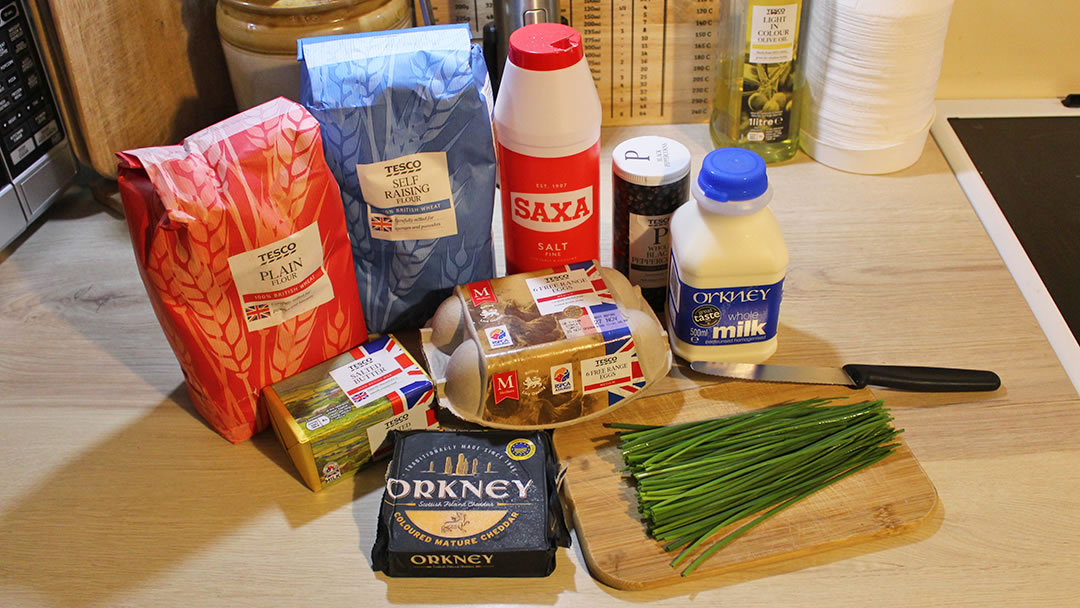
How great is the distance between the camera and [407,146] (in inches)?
35.9

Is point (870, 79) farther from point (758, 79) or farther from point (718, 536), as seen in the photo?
point (718, 536)

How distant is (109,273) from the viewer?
3.78ft

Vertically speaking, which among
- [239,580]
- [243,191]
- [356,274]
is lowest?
[239,580]

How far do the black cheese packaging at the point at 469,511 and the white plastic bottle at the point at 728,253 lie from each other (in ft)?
0.70

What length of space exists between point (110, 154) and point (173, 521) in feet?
1.65

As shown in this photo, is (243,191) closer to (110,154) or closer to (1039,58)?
(110,154)

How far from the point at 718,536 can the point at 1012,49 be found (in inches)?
38.5


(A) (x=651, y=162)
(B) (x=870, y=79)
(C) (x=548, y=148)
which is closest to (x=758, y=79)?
(B) (x=870, y=79)

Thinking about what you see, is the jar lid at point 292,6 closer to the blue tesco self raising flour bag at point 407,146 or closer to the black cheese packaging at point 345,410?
the blue tesco self raising flour bag at point 407,146

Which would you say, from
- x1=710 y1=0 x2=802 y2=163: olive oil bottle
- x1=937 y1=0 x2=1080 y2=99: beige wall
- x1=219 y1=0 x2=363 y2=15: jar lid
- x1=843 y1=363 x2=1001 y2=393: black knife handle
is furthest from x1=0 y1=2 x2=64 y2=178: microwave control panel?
x1=937 y1=0 x2=1080 y2=99: beige wall

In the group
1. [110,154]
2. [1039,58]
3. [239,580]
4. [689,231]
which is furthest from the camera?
[1039,58]

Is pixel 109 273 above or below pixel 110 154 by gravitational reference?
below

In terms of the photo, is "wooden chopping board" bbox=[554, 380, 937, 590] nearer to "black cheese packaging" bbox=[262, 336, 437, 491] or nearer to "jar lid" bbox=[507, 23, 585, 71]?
"black cheese packaging" bbox=[262, 336, 437, 491]

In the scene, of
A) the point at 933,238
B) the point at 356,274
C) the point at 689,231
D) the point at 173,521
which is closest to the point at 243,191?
the point at 356,274
